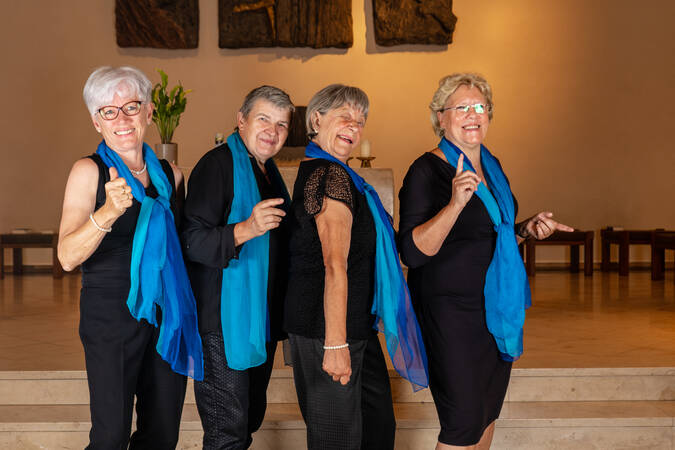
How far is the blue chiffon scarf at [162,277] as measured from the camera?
1966 millimetres

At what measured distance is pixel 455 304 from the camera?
2.22m

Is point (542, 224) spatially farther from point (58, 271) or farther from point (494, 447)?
point (58, 271)

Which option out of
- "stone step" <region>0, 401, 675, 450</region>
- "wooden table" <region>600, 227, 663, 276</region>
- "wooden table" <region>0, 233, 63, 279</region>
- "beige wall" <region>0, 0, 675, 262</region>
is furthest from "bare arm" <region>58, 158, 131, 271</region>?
"wooden table" <region>600, 227, 663, 276</region>

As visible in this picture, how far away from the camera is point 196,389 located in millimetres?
2176

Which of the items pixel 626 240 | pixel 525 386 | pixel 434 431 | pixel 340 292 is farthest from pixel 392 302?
pixel 626 240

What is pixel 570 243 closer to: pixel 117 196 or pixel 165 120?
pixel 165 120

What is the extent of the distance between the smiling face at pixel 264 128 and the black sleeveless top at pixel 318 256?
275 mm

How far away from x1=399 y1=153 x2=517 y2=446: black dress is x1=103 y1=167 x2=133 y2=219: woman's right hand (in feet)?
2.89

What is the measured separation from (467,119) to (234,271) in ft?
3.05

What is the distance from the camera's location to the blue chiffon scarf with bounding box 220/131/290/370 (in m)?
2.11

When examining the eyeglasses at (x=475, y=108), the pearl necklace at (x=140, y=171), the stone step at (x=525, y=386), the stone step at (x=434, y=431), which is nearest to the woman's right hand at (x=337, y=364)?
the pearl necklace at (x=140, y=171)

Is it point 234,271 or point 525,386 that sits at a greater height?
Answer: point 234,271

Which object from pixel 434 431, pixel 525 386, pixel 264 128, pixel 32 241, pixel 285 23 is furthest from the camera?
pixel 285 23

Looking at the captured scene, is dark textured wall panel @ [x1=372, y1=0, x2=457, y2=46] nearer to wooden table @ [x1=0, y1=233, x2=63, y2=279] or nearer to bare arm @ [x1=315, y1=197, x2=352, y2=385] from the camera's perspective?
wooden table @ [x1=0, y1=233, x2=63, y2=279]
